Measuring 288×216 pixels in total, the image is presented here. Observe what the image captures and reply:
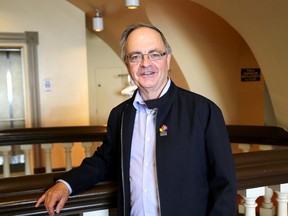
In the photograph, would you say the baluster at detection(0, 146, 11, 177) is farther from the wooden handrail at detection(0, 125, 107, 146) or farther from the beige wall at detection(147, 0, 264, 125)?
the beige wall at detection(147, 0, 264, 125)

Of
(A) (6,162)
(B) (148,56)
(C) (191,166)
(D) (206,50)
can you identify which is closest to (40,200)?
(C) (191,166)

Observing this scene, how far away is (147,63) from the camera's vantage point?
3.56ft

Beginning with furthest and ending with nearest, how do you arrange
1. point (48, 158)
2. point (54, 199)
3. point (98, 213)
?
point (48, 158), point (98, 213), point (54, 199)

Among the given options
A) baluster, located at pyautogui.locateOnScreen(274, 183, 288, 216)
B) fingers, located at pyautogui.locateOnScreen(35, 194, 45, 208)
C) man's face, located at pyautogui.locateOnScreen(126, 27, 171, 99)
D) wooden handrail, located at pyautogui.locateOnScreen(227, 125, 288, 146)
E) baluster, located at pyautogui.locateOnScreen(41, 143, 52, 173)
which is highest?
man's face, located at pyautogui.locateOnScreen(126, 27, 171, 99)

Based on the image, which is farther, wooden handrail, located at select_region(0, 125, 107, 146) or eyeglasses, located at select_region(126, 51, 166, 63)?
wooden handrail, located at select_region(0, 125, 107, 146)

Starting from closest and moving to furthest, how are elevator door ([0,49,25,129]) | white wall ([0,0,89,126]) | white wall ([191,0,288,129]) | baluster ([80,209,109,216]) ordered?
1. baluster ([80,209,109,216])
2. white wall ([191,0,288,129])
3. white wall ([0,0,89,126])
4. elevator door ([0,49,25,129])

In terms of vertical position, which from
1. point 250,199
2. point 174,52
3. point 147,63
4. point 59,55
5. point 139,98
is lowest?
point 250,199

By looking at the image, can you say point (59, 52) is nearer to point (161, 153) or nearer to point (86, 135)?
point (86, 135)

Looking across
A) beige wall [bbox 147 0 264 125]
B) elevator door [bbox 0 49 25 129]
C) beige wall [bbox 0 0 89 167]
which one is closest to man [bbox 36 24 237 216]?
beige wall [bbox 147 0 264 125]

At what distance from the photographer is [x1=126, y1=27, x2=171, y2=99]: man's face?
108 cm

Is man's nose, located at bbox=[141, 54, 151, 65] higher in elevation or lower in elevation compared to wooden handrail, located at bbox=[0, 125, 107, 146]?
higher

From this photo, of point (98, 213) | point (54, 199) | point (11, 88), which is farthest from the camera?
point (11, 88)

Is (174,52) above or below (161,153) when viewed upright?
above

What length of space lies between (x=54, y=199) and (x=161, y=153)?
33 centimetres
